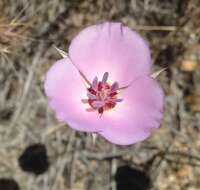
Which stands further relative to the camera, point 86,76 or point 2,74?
point 2,74

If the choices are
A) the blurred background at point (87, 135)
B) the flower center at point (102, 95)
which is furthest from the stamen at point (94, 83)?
the blurred background at point (87, 135)

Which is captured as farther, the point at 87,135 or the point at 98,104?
the point at 87,135

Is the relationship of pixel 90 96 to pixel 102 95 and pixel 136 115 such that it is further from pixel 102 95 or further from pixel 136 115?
pixel 136 115

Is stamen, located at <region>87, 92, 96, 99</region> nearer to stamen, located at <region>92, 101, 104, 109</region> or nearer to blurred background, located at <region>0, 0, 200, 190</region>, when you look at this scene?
stamen, located at <region>92, 101, 104, 109</region>

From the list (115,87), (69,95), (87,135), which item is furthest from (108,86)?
(87,135)

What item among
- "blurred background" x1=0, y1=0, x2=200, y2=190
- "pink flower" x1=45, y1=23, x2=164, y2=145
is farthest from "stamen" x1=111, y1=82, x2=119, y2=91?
"blurred background" x1=0, y1=0, x2=200, y2=190

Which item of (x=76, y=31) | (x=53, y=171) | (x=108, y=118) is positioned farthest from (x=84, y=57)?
(x=53, y=171)

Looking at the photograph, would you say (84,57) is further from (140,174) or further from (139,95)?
(140,174)
